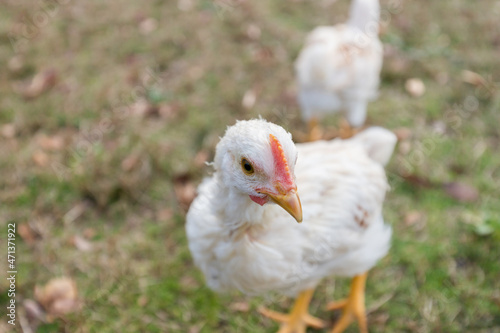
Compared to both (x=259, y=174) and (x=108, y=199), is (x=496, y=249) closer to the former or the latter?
(x=259, y=174)

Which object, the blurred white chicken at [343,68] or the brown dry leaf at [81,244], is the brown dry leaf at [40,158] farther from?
the blurred white chicken at [343,68]

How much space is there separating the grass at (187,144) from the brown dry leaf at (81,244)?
0.03 meters

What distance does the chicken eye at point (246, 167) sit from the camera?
1435 mm

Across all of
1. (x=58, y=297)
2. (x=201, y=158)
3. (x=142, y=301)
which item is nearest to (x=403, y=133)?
(x=201, y=158)

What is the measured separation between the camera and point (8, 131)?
3.31 metres

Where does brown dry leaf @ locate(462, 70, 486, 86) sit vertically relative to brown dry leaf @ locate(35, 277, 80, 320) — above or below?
above

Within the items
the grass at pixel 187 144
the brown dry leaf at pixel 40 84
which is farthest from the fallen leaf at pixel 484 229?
the brown dry leaf at pixel 40 84

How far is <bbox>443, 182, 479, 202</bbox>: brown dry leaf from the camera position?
300 centimetres

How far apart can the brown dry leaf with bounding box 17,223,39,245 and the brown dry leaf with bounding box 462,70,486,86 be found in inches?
144

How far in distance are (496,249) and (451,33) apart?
260 cm

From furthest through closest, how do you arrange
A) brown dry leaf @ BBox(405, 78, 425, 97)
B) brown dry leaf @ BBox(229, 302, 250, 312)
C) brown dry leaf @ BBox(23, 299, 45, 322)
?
brown dry leaf @ BBox(405, 78, 425, 97) → brown dry leaf @ BBox(229, 302, 250, 312) → brown dry leaf @ BBox(23, 299, 45, 322)

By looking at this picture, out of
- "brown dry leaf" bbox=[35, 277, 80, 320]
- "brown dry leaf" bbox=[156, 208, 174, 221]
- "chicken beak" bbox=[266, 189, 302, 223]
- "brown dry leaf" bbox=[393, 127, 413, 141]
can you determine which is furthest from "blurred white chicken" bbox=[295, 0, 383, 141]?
"brown dry leaf" bbox=[35, 277, 80, 320]

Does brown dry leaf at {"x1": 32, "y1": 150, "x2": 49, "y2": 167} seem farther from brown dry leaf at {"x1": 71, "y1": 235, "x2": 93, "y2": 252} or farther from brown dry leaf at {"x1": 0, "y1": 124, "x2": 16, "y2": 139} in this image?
brown dry leaf at {"x1": 71, "y1": 235, "x2": 93, "y2": 252}

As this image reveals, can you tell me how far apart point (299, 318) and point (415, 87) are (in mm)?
2384
